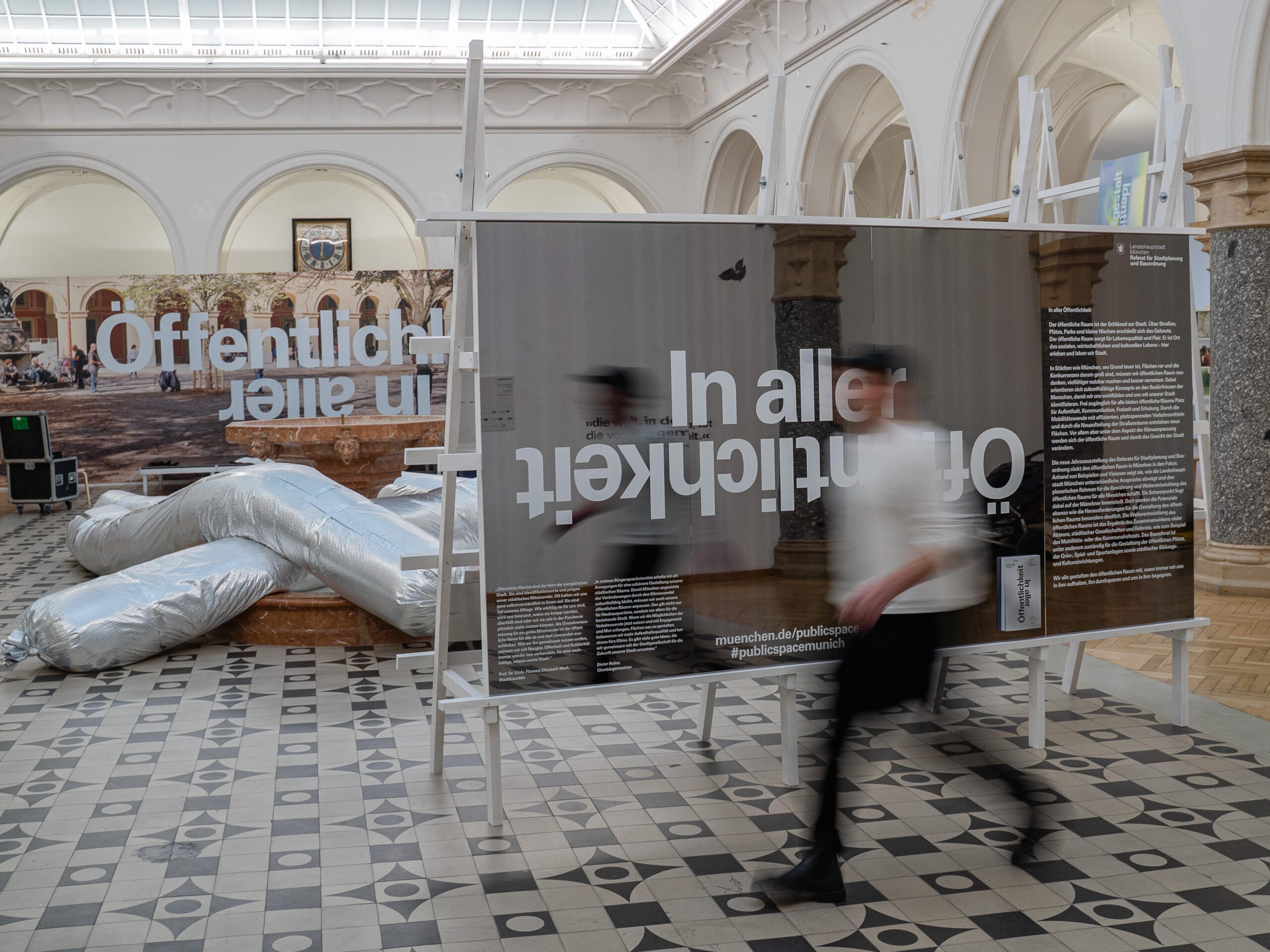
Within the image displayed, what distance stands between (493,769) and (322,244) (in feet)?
68.2

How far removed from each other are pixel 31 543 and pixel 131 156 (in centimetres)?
909

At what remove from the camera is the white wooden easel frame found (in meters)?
3.75

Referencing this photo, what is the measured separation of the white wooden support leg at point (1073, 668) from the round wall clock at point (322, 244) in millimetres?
19696

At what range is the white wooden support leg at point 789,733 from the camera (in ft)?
13.8

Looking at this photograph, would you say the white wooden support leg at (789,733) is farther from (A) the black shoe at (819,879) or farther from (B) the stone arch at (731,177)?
(B) the stone arch at (731,177)

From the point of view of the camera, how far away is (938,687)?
520 centimetres

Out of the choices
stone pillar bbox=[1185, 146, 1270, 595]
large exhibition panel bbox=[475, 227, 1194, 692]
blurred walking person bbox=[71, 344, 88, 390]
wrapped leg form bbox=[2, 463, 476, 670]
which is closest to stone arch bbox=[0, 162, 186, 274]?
blurred walking person bbox=[71, 344, 88, 390]

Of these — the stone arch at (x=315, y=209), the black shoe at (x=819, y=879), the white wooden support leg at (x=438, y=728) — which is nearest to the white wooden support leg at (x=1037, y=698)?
the black shoe at (x=819, y=879)

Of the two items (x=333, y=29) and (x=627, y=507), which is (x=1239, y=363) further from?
(x=333, y=29)

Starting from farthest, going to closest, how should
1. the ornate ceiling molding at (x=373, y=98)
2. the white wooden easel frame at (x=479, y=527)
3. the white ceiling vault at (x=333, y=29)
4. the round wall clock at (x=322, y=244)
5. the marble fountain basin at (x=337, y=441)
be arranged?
1. the round wall clock at (x=322, y=244)
2. the ornate ceiling molding at (x=373, y=98)
3. the white ceiling vault at (x=333, y=29)
4. the marble fountain basin at (x=337, y=441)
5. the white wooden easel frame at (x=479, y=527)

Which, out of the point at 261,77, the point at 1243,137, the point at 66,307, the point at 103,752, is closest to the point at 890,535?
the point at 103,752

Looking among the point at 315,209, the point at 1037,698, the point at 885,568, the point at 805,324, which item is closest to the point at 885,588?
the point at 885,568

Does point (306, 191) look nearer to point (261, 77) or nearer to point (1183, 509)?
point (261, 77)

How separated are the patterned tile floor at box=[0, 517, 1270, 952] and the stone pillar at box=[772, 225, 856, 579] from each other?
83 cm
